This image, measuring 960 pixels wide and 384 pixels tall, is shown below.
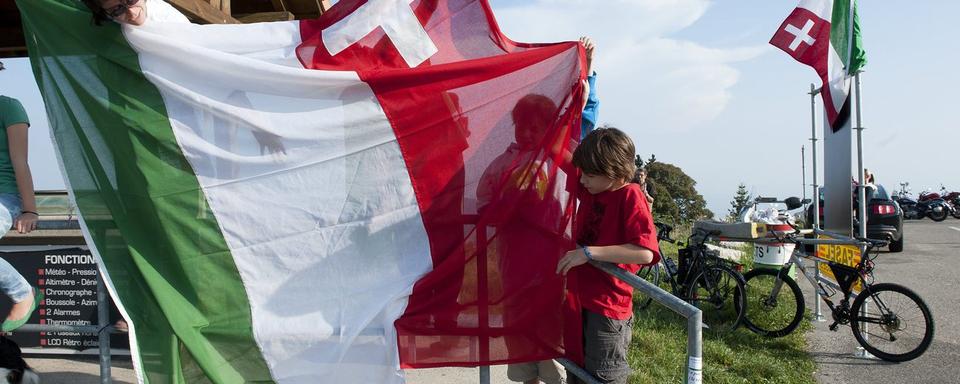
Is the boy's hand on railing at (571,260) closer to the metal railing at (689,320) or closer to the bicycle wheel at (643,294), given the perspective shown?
the metal railing at (689,320)

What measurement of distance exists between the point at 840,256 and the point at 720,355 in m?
1.87

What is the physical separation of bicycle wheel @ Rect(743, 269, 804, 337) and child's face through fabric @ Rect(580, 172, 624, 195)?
4.53 meters

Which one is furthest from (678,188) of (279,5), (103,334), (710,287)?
(103,334)

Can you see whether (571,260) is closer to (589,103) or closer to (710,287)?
(589,103)

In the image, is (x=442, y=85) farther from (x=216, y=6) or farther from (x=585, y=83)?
(x=216, y=6)

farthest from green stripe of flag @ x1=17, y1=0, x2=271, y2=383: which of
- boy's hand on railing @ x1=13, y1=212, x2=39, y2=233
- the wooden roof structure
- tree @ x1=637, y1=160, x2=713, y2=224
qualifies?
tree @ x1=637, y1=160, x2=713, y2=224

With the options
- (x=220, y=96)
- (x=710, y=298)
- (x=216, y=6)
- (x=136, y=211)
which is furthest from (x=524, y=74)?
(x=710, y=298)

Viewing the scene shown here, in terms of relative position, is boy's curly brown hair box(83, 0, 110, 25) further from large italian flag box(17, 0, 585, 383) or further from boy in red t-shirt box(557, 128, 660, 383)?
boy in red t-shirt box(557, 128, 660, 383)

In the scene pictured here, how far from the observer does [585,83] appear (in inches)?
112

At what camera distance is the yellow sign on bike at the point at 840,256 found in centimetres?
604

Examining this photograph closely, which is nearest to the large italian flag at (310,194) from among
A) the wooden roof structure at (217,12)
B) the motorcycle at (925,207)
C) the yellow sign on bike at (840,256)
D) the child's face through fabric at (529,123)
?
the child's face through fabric at (529,123)

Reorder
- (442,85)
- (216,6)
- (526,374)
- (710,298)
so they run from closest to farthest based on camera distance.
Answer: (442,85), (526,374), (216,6), (710,298)

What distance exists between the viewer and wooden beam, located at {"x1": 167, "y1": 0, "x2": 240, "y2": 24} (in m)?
4.52

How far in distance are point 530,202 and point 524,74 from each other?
59 centimetres
